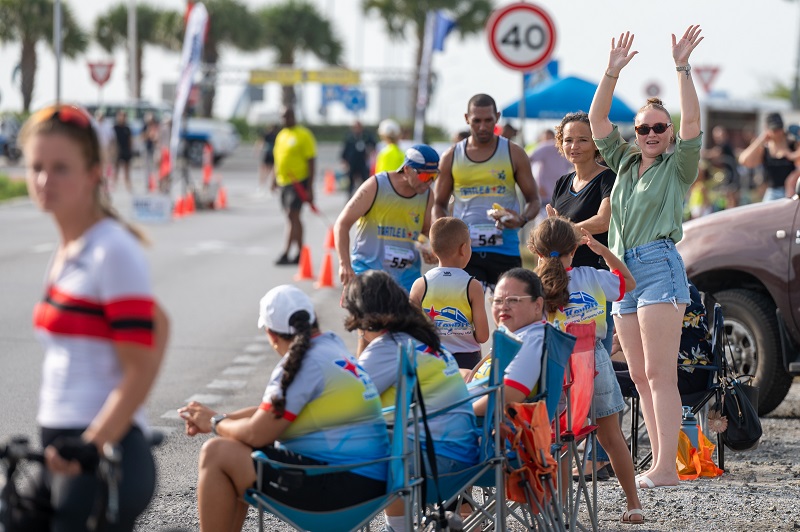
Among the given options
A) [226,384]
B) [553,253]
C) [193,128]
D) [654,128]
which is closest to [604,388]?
[553,253]

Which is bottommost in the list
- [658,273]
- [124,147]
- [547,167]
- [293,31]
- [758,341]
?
[758,341]

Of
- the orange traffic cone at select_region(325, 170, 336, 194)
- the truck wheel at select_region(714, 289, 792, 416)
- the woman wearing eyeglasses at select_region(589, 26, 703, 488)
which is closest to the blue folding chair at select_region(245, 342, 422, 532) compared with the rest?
the woman wearing eyeglasses at select_region(589, 26, 703, 488)

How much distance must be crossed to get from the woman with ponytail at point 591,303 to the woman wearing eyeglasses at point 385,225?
204 centimetres

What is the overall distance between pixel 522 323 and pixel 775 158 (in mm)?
10331

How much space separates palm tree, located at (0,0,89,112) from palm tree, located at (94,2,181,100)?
2.69m

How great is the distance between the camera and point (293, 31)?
7338cm

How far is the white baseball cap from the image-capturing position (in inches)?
186

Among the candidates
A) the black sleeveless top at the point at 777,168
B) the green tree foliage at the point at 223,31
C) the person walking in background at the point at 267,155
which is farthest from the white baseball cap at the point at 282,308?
the green tree foliage at the point at 223,31

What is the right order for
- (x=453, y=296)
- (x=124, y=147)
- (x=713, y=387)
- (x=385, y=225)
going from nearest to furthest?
(x=453, y=296) → (x=713, y=387) → (x=385, y=225) → (x=124, y=147)

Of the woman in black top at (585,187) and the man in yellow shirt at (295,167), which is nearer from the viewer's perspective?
the woman in black top at (585,187)

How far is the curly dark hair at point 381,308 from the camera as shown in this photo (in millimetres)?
5062

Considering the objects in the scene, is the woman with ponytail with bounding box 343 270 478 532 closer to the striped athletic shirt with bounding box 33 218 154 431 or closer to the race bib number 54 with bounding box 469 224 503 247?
the striped athletic shirt with bounding box 33 218 154 431

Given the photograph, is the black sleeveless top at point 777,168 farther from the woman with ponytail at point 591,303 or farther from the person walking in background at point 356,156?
the person walking in background at point 356,156

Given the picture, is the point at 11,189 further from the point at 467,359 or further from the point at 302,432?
the point at 302,432
